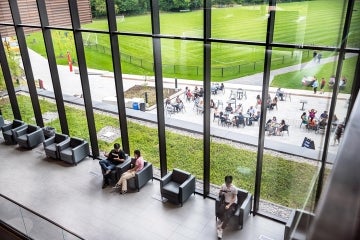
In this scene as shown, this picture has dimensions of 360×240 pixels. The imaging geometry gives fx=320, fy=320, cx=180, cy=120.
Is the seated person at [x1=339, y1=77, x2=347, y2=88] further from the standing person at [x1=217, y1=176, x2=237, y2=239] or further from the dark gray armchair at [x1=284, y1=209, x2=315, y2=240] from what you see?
the dark gray armchair at [x1=284, y1=209, x2=315, y2=240]

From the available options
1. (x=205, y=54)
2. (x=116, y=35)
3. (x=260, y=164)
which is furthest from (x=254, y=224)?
(x=116, y=35)

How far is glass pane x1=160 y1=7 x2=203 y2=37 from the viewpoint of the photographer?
629cm

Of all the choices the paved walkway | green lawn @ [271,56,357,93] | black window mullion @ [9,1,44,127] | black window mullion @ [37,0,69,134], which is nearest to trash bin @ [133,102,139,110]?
the paved walkway

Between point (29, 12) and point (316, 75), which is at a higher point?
point (29, 12)

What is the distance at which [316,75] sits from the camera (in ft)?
17.7

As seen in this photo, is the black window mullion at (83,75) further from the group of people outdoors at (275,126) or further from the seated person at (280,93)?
the seated person at (280,93)

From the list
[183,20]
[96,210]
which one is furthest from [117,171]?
[183,20]

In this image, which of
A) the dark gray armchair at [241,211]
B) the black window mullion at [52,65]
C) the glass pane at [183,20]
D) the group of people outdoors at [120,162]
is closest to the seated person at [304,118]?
the dark gray armchair at [241,211]

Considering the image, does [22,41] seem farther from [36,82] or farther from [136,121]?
[136,121]

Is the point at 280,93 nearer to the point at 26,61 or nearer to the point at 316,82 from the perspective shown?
the point at 316,82

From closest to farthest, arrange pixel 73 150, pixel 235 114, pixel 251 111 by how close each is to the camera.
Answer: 1. pixel 251 111
2. pixel 235 114
3. pixel 73 150

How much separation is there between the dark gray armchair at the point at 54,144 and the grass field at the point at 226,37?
2.53 m

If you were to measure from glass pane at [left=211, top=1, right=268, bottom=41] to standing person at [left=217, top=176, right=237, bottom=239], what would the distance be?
2.70m

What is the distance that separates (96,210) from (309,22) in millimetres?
5660
